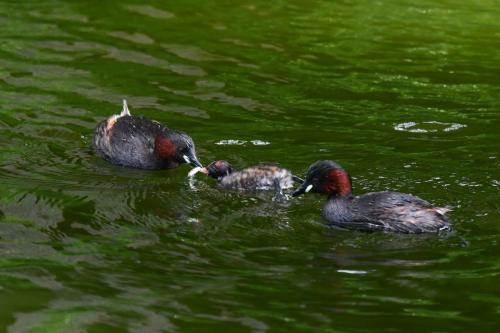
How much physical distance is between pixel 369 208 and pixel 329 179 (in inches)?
20.6

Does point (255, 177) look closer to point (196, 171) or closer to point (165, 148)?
point (196, 171)

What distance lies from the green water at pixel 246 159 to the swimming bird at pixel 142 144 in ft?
0.65

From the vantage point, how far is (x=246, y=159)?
12367mm

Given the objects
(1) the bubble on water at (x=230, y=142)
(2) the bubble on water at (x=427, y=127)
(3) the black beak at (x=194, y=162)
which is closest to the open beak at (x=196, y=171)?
(3) the black beak at (x=194, y=162)

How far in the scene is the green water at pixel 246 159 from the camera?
808 cm

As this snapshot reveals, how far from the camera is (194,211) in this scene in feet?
34.1

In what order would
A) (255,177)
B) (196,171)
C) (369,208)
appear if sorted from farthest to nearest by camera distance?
(196,171) < (255,177) < (369,208)

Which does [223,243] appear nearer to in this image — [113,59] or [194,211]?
[194,211]

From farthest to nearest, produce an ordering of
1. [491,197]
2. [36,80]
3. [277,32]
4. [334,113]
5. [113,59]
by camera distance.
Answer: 1. [277,32]
2. [113,59]
3. [36,80]
4. [334,113]
5. [491,197]

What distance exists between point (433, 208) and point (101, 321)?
3.44 metres

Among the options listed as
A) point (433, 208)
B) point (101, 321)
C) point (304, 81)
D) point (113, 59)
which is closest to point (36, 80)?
point (113, 59)

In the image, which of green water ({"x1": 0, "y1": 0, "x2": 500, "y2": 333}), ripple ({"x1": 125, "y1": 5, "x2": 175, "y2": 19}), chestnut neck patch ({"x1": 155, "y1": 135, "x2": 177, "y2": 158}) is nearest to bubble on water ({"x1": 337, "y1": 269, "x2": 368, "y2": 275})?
green water ({"x1": 0, "y1": 0, "x2": 500, "y2": 333})

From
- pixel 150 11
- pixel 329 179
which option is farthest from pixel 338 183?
pixel 150 11

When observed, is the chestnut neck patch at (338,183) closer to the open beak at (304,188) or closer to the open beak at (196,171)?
the open beak at (304,188)
